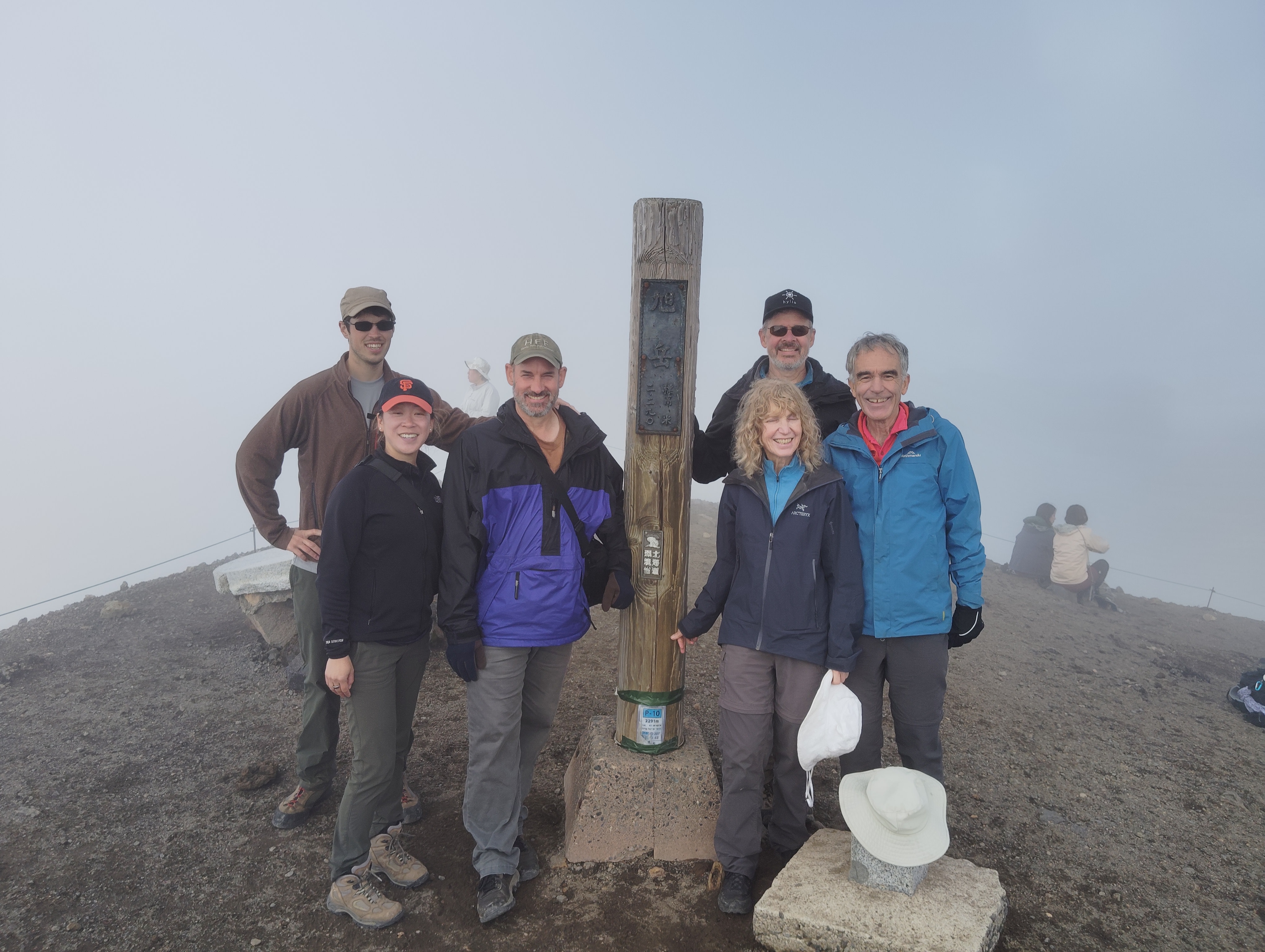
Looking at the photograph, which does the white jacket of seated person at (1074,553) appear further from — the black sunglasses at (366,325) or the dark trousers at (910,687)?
the black sunglasses at (366,325)

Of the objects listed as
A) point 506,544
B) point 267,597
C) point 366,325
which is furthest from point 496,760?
point 267,597

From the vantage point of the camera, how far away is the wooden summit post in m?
3.79

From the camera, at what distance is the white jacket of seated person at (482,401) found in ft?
34.7

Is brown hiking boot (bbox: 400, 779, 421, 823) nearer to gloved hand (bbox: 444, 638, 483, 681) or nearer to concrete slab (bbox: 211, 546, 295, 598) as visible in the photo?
gloved hand (bbox: 444, 638, 483, 681)

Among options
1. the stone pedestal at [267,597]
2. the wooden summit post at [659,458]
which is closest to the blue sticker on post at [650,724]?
the wooden summit post at [659,458]

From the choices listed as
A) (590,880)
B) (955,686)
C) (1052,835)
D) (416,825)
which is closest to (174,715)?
(416,825)

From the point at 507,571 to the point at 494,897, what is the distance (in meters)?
1.59

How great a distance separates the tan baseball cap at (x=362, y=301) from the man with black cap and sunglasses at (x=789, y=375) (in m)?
1.96

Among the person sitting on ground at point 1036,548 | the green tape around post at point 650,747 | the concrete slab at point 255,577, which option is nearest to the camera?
the green tape around post at point 650,747

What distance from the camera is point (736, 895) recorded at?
345 centimetres

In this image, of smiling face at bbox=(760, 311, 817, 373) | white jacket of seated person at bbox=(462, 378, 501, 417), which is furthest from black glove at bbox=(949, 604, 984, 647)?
white jacket of seated person at bbox=(462, 378, 501, 417)

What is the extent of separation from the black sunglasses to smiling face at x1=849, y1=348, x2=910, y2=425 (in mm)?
2674

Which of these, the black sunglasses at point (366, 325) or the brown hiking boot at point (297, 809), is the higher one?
the black sunglasses at point (366, 325)

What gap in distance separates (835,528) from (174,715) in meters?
5.70
